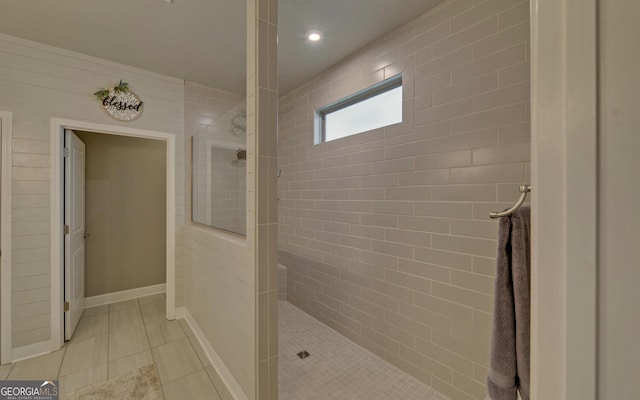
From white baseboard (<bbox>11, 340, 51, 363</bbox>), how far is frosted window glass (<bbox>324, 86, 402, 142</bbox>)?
3.27 m

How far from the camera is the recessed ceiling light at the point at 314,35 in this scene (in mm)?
2023

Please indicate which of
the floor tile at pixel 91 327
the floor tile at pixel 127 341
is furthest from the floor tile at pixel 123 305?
the floor tile at pixel 127 341

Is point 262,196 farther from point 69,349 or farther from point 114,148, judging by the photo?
point 114,148

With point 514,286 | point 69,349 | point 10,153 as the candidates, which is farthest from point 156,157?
point 514,286

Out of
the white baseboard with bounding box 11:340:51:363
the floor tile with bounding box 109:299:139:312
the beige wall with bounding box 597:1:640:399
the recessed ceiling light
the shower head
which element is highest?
the recessed ceiling light

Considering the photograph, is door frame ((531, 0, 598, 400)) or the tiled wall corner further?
the tiled wall corner

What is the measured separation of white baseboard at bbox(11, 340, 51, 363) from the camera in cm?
211

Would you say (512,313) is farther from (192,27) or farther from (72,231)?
(72,231)

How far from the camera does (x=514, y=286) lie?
0.76 metres

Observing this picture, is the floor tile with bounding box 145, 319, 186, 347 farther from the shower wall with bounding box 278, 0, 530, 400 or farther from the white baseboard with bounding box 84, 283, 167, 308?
the shower wall with bounding box 278, 0, 530, 400

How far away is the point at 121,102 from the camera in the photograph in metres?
2.58

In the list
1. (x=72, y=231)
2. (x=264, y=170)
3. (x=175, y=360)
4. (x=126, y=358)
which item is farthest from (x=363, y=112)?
(x=72, y=231)

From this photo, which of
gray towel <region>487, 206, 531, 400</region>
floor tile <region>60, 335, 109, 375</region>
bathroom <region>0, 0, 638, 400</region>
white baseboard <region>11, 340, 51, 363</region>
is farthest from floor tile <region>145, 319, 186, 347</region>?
gray towel <region>487, 206, 531, 400</region>

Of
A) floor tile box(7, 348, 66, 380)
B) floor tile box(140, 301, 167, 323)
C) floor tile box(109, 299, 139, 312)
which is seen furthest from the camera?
floor tile box(109, 299, 139, 312)
